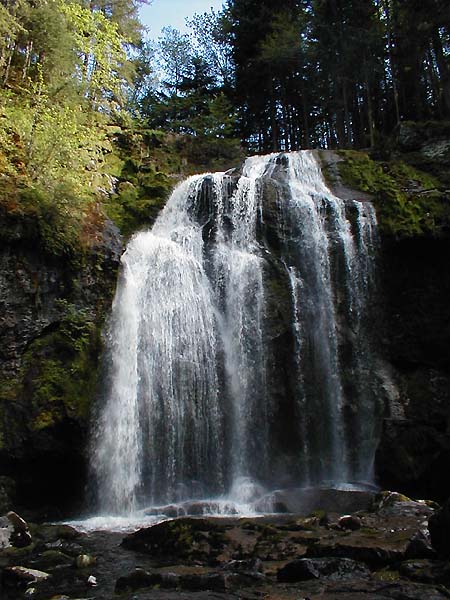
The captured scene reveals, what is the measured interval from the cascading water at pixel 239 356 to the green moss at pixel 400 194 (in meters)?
0.71

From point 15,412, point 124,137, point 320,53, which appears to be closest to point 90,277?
point 15,412

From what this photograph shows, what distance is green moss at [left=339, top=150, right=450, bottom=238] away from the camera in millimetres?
15391

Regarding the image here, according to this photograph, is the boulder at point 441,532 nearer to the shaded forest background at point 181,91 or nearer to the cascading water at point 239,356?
the cascading water at point 239,356

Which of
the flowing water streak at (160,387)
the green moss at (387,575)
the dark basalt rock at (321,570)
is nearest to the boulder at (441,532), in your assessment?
the green moss at (387,575)

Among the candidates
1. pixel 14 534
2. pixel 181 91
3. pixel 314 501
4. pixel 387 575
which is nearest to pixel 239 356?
pixel 314 501

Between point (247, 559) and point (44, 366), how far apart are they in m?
7.31

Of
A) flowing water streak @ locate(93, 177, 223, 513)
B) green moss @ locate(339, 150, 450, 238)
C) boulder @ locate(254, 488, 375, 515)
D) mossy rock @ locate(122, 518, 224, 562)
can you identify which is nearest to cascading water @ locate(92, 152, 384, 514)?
flowing water streak @ locate(93, 177, 223, 513)

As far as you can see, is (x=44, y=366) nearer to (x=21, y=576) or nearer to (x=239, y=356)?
(x=239, y=356)

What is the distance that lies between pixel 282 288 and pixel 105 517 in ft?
23.9

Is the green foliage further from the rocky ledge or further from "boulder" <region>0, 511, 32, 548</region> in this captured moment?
the rocky ledge

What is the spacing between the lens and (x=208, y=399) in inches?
524

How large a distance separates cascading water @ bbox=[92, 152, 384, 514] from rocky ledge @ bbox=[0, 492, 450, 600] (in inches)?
139

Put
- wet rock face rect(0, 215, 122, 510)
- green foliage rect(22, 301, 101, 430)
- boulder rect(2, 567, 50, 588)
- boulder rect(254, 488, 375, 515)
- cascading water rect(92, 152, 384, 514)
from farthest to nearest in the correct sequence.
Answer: cascading water rect(92, 152, 384, 514), green foliage rect(22, 301, 101, 430), wet rock face rect(0, 215, 122, 510), boulder rect(254, 488, 375, 515), boulder rect(2, 567, 50, 588)

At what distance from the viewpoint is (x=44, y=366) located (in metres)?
12.5
